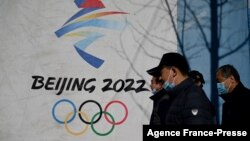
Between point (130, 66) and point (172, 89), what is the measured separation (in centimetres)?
82

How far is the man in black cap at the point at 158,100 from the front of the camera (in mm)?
3215

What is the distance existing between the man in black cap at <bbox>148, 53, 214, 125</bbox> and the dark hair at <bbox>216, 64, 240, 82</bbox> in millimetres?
693

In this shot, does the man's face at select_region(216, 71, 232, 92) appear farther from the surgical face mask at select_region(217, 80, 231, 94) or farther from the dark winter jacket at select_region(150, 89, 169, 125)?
the dark winter jacket at select_region(150, 89, 169, 125)

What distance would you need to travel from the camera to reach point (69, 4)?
3.89 metres

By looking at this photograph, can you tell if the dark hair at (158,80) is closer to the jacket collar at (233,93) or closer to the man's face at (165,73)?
the man's face at (165,73)

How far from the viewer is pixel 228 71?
3.64 metres

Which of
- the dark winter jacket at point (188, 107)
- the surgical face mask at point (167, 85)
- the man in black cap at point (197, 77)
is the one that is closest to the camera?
the dark winter jacket at point (188, 107)

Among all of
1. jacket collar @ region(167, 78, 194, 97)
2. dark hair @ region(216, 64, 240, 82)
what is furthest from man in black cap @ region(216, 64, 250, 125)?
jacket collar @ region(167, 78, 194, 97)

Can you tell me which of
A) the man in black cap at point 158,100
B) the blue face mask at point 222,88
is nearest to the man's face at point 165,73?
the man in black cap at point 158,100

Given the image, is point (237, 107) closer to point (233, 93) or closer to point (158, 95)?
point (233, 93)

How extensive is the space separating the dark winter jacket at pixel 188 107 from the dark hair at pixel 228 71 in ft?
3.06

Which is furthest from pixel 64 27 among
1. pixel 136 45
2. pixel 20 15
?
pixel 136 45

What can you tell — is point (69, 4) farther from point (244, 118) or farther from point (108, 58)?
point (244, 118)

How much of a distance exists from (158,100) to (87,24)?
1372 millimetres
